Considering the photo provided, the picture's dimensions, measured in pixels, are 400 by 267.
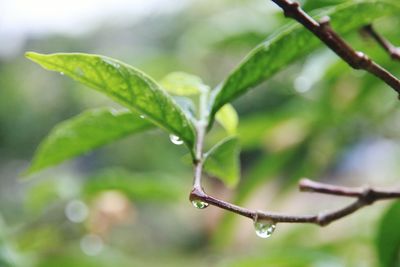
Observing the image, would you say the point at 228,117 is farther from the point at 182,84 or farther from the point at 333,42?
the point at 333,42

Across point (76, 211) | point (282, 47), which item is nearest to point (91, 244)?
point (76, 211)

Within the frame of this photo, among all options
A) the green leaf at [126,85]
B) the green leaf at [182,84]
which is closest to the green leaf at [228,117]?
the green leaf at [182,84]

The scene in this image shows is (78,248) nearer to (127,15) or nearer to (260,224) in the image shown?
(260,224)

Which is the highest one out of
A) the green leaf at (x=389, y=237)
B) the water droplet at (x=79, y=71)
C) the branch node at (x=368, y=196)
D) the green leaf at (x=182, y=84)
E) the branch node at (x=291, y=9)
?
the branch node at (x=291, y=9)

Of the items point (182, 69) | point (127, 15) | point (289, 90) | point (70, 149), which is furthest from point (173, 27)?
point (70, 149)

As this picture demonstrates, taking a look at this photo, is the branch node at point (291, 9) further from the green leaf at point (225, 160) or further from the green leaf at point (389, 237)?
the green leaf at point (389, 237)

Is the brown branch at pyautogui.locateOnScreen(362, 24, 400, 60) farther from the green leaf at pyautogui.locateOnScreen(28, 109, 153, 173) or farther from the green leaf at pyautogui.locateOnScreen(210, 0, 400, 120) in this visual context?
the green leaf at pyautogui.locateOnScreen(28, 109, 153, 173)

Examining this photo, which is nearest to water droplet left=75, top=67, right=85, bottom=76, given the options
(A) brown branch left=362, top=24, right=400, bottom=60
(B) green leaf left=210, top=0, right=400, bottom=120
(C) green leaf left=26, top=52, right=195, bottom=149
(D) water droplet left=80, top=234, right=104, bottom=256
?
(C) green leaf left=26, top=52, right=195, bottom=149
